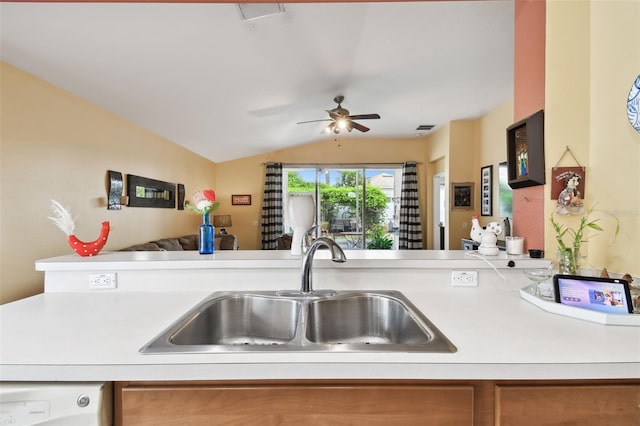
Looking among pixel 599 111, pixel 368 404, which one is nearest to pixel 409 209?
pixel 599 111

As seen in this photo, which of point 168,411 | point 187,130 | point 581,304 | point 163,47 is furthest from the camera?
point 187,130

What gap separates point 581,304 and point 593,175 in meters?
0.69

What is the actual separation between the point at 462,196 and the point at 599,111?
386 centimetres

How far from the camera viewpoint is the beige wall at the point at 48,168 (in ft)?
7.24

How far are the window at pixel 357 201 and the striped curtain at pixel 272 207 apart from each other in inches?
10.6

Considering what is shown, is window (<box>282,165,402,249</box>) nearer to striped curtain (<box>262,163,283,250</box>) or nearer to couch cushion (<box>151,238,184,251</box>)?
striped curtain (<box>262,163,283,250</box>)

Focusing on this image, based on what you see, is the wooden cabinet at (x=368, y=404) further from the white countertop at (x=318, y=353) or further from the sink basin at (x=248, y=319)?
the sink basin at (x=248, y=319)

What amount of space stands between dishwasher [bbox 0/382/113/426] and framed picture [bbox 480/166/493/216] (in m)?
4.91

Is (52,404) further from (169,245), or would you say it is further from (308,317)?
(169,245)

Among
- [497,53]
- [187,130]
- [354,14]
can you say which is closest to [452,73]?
[497,53]

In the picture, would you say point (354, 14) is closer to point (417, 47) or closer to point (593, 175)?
point (417, 47)

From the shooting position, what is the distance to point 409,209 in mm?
6309

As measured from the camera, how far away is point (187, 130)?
418 cm

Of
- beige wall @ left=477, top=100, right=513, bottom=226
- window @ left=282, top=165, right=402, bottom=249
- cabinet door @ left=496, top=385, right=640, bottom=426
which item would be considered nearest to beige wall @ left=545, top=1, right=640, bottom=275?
cabinet door @ left=496, top=385, right=640, bottom=426
